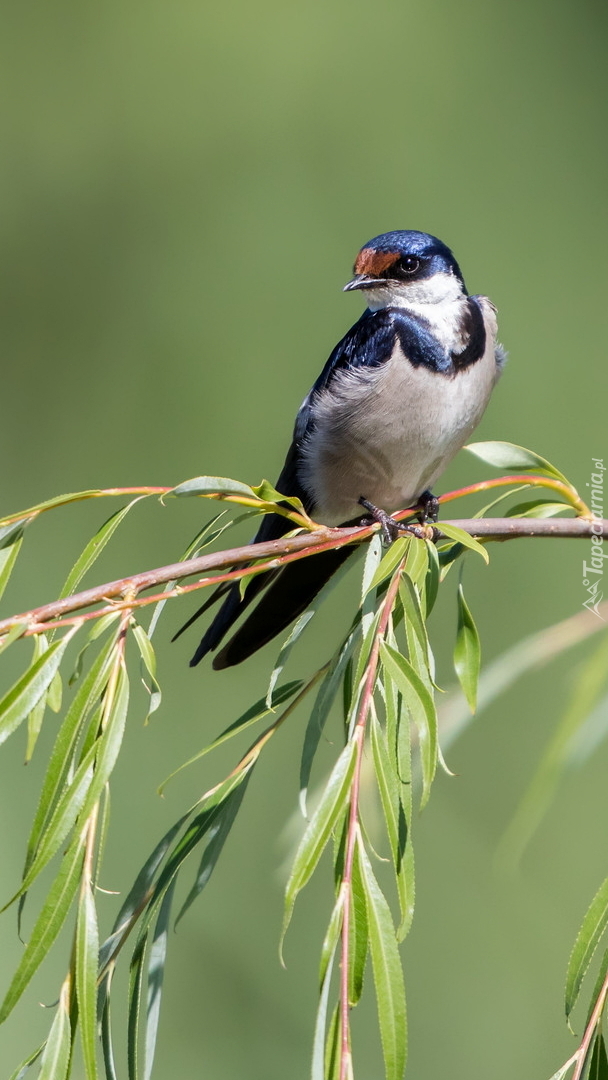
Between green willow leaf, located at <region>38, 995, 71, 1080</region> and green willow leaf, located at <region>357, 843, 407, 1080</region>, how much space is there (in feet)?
0.58

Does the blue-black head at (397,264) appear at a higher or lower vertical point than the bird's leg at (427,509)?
higher

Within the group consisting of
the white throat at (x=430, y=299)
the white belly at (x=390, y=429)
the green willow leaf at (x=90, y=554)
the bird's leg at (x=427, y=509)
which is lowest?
the green willow leaf at (x=90, y=554)

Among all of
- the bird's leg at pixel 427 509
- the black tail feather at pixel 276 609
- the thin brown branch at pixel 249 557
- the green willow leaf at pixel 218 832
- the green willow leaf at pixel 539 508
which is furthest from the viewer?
the bird's leg at pixel 427 509

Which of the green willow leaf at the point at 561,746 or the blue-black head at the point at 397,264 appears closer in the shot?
the green willow leaf at the point at 561,746

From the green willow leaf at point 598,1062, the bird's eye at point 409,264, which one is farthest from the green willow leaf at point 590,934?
the bird's eye at point 409,264

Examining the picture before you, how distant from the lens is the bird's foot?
80 cm

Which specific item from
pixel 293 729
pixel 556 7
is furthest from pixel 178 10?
pixel 293 729

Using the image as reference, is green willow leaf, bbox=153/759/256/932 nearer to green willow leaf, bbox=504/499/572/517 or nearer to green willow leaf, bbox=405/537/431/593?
green willow leaf, bbox=405/537/431/593

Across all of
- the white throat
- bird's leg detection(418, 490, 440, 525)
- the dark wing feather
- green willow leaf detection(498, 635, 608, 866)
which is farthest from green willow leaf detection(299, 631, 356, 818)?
the white throat

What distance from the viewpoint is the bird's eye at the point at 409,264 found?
4.66ft

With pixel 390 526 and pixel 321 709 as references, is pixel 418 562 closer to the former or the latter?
pixel 321 709

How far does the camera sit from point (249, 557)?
26.9 inches

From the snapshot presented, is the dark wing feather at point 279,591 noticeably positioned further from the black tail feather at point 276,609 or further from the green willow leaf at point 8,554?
the green willow leaf at point 8,554

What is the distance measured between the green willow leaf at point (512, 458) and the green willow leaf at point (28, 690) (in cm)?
32
